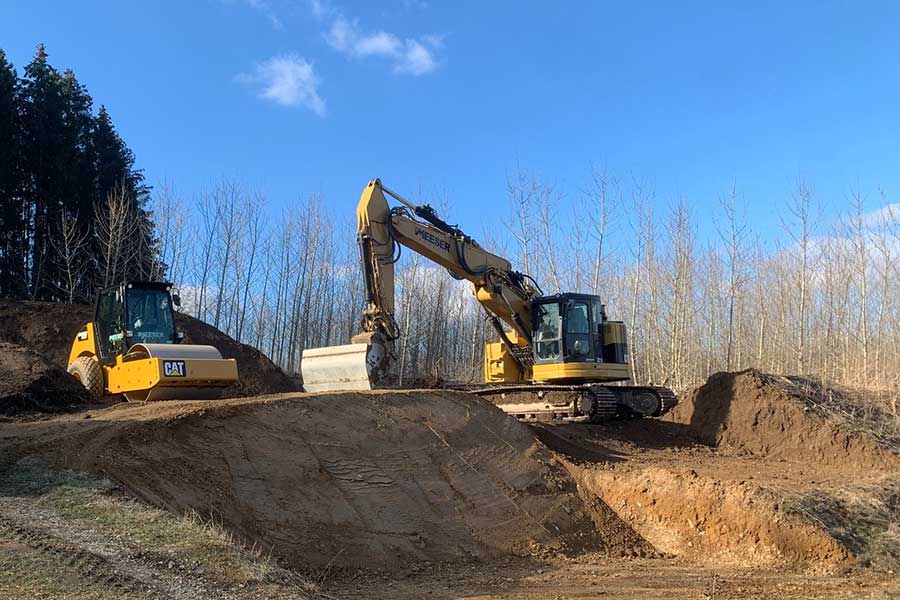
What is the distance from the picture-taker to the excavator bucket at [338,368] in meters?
13.0

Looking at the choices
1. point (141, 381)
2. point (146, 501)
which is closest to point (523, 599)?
point (146, 501)

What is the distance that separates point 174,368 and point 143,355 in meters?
0.97

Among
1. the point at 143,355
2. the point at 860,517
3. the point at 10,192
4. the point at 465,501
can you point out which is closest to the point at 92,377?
the point at 143,355

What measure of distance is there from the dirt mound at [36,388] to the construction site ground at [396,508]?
0.05 meters

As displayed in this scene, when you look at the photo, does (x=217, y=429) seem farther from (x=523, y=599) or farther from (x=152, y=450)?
(x=523, y=599)

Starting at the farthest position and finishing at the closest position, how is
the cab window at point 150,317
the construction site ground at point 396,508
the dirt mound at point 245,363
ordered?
the dirt mound at point 245,363 < the cab window at point 150,317 < the construction site ground at point 396,508

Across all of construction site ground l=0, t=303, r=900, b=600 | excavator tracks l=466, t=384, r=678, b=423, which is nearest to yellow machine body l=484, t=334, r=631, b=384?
excavator tracks l=466, t=384, r=678, b=423

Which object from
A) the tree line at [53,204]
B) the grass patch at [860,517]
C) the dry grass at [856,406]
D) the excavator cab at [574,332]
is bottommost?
the grass patch at [860,517]

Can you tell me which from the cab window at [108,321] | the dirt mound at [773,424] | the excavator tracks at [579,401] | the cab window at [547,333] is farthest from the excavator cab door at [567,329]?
the cab window at [108,321]

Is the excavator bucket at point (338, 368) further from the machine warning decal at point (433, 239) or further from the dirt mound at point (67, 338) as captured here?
the dirt mound at point (67, 338)

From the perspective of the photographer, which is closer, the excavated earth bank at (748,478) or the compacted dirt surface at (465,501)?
the compacted dirt surface at (465,501)

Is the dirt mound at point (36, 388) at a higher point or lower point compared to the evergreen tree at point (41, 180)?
lower

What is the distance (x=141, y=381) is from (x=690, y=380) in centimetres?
2103

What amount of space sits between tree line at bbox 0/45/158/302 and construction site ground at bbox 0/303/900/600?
1521cm
